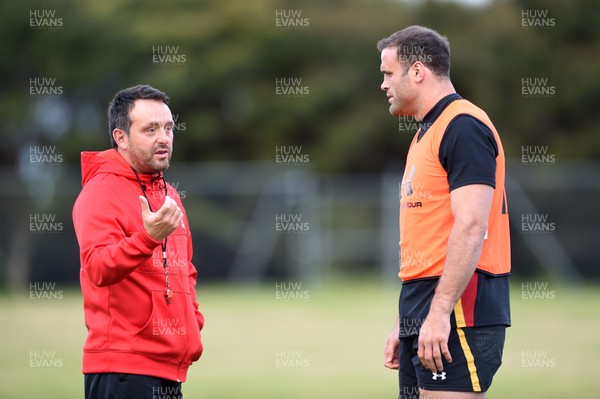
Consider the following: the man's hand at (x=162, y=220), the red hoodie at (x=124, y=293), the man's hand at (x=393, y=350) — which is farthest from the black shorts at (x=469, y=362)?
the man's hand at (x=162, y=220)

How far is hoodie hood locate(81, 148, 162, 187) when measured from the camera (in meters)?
4.79

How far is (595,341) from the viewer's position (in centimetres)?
1344

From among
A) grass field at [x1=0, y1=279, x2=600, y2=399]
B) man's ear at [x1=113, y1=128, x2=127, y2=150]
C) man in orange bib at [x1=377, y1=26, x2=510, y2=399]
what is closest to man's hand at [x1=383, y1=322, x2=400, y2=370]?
man in orange bib at [x1=377, y1=26, x2=510, y2=399]

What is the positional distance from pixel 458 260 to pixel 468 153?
521 mm

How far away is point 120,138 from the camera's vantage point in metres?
4.89

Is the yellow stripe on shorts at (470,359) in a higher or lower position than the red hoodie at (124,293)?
lower

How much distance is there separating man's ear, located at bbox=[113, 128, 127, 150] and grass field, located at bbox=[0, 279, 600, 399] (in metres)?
5.09

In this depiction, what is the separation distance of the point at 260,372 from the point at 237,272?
1233 cm

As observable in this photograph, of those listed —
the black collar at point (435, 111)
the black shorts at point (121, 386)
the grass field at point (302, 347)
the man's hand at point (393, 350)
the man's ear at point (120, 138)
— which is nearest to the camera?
the black shorts at point (121, 386)

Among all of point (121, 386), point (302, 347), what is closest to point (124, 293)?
point (121, 386)

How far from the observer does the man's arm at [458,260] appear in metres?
4.38

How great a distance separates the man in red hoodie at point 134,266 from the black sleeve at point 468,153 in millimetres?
1349

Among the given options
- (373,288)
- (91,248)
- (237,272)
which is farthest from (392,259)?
(91,248)

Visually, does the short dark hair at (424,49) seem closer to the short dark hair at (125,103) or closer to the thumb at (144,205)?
the short dark hair at (125,103)
